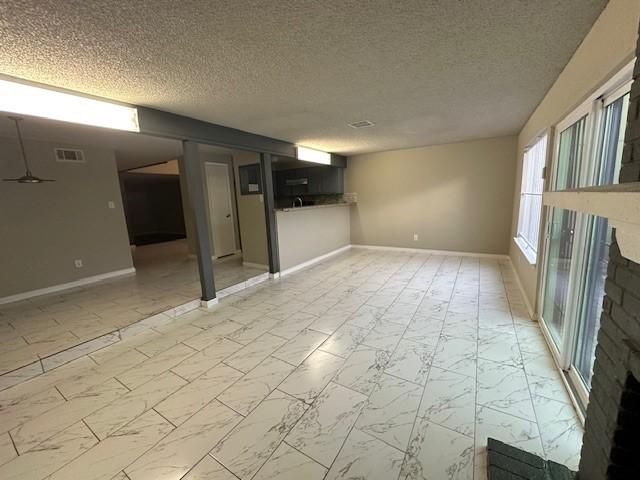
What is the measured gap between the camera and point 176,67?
188cm

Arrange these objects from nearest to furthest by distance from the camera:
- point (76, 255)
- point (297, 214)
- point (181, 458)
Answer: point (181, 458) < point (76, 255) < point (297, 214)

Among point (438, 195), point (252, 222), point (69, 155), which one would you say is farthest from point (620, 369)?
point (69, 155)

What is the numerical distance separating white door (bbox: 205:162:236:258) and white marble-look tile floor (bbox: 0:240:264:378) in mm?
727

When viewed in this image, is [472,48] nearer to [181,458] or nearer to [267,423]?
[267,423]

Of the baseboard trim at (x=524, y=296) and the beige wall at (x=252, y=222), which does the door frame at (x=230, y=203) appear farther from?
the baseboard trim at (x=524, y=296)

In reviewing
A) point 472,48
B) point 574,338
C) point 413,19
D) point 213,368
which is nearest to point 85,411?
point 213,368

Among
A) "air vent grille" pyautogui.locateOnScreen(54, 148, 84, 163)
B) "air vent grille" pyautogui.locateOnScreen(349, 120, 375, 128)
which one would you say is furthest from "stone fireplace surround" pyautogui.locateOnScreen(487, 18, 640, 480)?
"air vent grille" pyautogui.locateOnScreen(54, 148, 84, 163)

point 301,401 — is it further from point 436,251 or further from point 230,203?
point 230,203

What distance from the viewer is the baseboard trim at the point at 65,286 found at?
3644 mm

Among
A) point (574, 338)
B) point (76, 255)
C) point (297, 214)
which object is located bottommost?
point (574, 338)

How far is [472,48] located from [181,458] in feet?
10.1

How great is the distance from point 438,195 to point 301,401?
4.88 m

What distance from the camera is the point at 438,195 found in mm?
5398

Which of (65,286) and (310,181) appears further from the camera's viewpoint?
(310,181)
